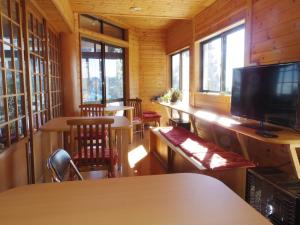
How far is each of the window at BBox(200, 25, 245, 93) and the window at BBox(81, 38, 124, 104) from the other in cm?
229

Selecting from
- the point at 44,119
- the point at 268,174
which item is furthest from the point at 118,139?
the point at 268,174

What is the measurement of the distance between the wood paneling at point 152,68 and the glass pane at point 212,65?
231 cm

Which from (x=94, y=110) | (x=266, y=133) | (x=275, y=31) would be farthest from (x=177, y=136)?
(x=275, y=31)

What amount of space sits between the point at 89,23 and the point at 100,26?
0.34m

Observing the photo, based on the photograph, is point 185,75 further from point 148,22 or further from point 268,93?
point 268,93

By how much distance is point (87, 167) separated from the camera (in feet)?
8.25

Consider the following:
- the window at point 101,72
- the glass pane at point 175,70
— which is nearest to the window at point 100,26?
the window at point 101,72

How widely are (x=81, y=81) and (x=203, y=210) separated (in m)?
4.43

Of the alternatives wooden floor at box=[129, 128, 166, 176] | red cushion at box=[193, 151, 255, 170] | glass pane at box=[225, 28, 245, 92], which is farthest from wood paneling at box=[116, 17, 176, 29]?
red cushion at box=[193, 151, 255, 170]

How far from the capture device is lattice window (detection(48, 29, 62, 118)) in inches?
152

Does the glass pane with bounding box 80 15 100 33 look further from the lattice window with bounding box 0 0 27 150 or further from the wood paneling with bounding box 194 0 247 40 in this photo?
the lattice window with bounding box 0 0 27 150

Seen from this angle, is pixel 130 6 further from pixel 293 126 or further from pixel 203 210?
pixel 203 210

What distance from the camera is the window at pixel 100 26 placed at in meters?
5.20

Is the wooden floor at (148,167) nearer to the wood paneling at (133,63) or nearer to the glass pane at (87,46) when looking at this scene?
the wood paneling at (133,63)
